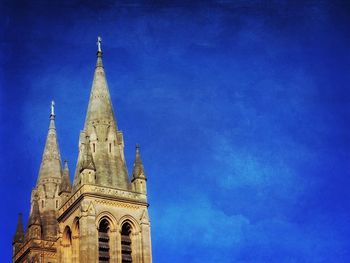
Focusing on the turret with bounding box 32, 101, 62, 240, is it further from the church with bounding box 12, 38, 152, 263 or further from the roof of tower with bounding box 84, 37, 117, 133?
the roof of tower with bounding box 84, 37, 117, 133

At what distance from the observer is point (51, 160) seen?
73.8 meters

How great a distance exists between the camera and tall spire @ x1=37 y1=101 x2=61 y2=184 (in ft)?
239

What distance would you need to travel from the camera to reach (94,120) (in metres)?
66.8

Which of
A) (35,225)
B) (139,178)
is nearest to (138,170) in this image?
(139,178)

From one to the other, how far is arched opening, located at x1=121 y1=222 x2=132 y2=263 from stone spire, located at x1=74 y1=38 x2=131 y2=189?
355 centimetres

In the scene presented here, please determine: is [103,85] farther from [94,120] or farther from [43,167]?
[43,167]

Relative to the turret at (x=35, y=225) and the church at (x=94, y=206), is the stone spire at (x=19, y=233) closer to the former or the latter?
the church at (x=94, y=206)

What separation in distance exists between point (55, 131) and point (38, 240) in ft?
43.8

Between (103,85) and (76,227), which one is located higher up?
(103,85)

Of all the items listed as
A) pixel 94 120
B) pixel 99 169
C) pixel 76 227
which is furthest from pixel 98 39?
pixel 76 227

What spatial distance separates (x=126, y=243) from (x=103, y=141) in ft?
31.7

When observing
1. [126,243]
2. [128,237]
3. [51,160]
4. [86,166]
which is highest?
[51,160]

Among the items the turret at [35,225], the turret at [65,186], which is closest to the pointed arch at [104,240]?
the turret at [65,186]

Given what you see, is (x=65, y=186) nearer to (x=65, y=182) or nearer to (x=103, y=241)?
(x=65, y=182)
